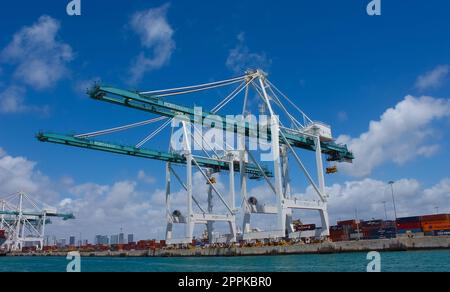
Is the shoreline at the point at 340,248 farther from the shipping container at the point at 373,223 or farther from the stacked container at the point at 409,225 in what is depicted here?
the shipping container at the point at 373,223

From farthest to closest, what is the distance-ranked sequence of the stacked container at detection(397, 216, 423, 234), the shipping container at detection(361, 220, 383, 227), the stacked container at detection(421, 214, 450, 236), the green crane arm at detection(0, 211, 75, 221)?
the green crane arm at detection(0, 211, 75, 221), the shipping container at detection(361, 220, 383, 227), the stacked container at detection(397, 216, 423, 234), the stacked container at detection(421, 214, 450, 236)

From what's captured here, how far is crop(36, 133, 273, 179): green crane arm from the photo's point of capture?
3794 cm

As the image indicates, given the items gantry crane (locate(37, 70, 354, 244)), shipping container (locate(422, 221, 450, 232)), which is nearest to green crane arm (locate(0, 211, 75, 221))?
gantry crane (locate(37, 70, 354, 244))

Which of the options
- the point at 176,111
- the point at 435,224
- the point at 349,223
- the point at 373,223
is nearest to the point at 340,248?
the point at 176,111

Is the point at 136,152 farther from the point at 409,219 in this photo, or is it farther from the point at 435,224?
the point at 435,224

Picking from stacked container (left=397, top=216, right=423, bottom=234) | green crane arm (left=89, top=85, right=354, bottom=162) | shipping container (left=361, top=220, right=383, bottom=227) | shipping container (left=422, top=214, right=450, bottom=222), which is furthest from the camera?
shipping container (left=361, top=220, right=383, bottom=227)

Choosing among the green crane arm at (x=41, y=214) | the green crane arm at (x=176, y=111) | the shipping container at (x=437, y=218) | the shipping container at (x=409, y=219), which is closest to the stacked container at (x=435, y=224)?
the shipping container at (x=437, y=218)

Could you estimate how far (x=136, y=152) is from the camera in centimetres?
4450

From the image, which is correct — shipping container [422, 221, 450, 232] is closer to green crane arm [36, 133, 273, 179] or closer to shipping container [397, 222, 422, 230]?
shipping container [397, 222, 422, 230]

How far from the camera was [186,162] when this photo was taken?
49562 millimetres

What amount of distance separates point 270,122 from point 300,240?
12.7 m
